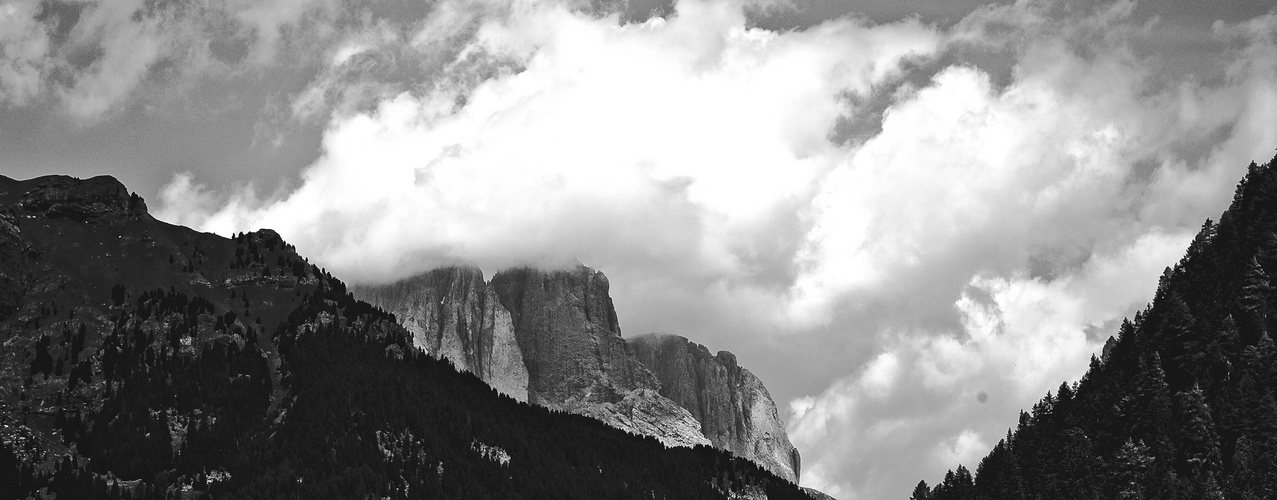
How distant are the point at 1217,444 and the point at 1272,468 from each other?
10855 mm

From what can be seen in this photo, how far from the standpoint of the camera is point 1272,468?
184 metres

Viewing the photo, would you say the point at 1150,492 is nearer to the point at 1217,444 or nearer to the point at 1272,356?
the point at 1217,444

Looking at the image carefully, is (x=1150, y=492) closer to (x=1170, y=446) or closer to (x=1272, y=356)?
(x=1170, y=446)

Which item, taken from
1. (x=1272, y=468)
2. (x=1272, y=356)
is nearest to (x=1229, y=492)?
(x=1272, y=468)

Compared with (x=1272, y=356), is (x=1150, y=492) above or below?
below

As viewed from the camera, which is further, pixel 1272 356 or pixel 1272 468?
pixel 1272 356

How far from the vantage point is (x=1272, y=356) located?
196 metres

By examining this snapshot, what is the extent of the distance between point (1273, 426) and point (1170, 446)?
1463cm

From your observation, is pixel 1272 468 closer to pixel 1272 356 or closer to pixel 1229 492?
pixel 1229 492

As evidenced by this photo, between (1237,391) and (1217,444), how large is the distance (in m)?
8.20

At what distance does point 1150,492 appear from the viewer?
198375mm

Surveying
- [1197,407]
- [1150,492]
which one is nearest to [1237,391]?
[1197,407]

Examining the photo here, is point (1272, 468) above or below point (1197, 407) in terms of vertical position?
below

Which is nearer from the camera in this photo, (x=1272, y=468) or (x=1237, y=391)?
(x=1272, y=468)
